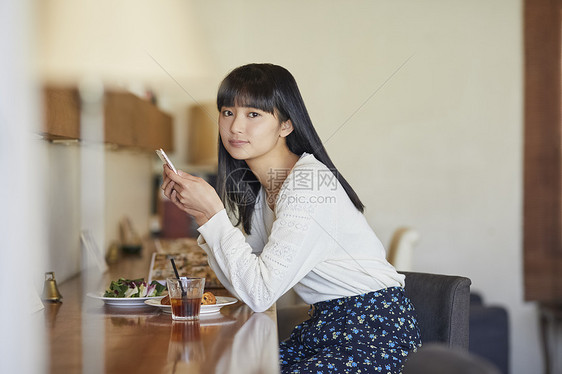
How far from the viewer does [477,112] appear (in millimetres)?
3402

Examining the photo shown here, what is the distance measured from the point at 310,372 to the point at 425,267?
228 centimetres

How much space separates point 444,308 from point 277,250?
1.36ft

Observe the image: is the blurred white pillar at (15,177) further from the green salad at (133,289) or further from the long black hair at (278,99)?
the long black hair at (278,99)

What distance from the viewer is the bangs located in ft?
4.78

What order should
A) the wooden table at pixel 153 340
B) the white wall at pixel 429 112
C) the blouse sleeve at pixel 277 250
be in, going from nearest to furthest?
the wooden table at pixel 153 340, the blouse sleeve at pixel 277 250, the white wall at pixel 429 112

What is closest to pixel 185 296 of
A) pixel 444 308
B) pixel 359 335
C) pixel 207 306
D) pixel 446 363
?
pixel 207 306

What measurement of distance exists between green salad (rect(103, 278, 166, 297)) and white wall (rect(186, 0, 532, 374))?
6.18 feet

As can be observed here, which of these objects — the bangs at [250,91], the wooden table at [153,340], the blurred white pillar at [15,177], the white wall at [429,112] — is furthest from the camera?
the white wall at [429,112]

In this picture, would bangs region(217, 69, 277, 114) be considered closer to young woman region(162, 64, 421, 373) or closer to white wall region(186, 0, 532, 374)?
young woman region(162, 64, 421, 373)

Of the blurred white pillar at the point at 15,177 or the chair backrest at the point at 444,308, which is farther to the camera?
the chair backrest at the point at 444,308

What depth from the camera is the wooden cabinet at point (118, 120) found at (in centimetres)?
153

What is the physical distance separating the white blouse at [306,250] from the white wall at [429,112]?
1913mm

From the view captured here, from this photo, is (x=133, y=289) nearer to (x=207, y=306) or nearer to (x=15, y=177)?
(x=207, y=306)

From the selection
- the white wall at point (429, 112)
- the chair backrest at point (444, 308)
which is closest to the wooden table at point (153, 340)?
the chair backrest at point (444, 308)
